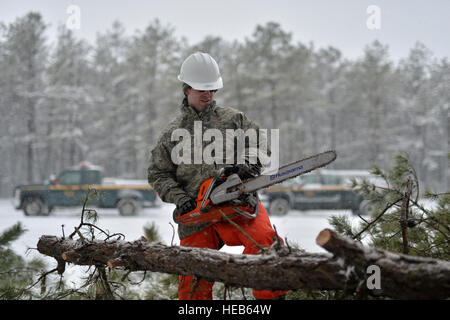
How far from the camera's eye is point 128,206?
41.0 feet

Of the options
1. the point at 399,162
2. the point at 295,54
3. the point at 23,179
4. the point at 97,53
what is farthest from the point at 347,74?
the point at 399,162

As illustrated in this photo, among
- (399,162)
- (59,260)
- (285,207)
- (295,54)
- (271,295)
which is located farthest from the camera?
(295,54)

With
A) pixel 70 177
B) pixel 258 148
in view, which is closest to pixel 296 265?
pixel 258 148

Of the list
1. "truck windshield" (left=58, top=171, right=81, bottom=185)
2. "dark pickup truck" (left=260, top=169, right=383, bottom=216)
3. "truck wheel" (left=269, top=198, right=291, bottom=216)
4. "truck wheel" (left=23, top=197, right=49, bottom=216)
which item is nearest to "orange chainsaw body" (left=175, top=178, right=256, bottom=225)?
"dark pickup truck" (left=260, top=169, right=383, bottom=216)

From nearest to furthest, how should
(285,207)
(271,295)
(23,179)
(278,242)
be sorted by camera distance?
1. (278,242)
2. (271,295)
3. (285,207)
4. (23,179)

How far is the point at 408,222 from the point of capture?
7.76ft

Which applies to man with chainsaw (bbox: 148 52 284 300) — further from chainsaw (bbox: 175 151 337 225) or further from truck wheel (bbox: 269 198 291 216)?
truck wheel (bbox: 269 198 291 216)

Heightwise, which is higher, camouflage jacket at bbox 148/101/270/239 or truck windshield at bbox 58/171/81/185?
camouflage jacket at bbox 148/101/270/239

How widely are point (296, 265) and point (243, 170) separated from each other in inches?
28.8

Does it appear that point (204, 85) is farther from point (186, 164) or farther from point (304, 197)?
point (304, 197)

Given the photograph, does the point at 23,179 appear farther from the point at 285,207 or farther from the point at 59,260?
the point at 59,260

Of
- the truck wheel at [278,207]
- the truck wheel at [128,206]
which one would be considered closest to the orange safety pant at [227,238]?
the truck wheel at [278,207]

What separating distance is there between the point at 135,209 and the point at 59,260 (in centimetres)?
1003

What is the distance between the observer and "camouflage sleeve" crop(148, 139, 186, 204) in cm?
259
